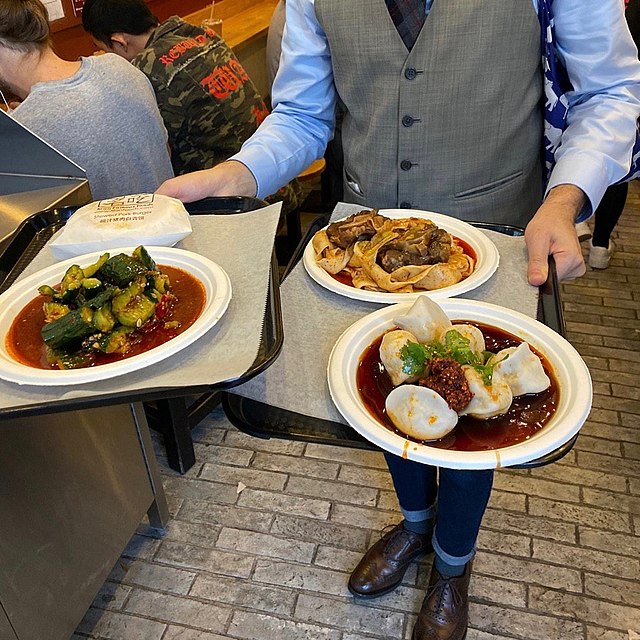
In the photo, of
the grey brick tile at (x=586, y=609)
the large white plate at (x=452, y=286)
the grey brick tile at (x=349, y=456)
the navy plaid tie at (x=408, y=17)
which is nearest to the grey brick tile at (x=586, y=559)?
the grey brick tile at (x=586, y=609)

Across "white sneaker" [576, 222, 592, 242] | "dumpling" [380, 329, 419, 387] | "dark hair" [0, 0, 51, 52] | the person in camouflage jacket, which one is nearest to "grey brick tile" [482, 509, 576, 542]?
"dumpling" [380, 329, 419, 387]

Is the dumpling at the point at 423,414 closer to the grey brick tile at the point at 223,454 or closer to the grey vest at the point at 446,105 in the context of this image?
the grey vest at the point at 446,105

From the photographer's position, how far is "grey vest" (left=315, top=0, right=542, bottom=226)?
1339 millimetres

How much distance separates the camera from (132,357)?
0.95 m

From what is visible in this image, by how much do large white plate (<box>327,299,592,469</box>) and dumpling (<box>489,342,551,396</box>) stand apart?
1.7 inches

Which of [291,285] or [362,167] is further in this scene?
[362,167]

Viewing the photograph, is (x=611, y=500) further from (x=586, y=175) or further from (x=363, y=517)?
(x=586, y=175)

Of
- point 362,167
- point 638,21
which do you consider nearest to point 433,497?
point 362,167

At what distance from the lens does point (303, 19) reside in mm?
1482

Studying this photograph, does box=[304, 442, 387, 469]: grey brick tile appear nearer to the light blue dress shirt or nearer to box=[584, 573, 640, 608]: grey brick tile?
box=[584, 573, 640, 608]: grey brick tile

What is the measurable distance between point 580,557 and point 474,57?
4.80 feet

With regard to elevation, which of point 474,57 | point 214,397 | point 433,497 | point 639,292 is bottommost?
point 639,292

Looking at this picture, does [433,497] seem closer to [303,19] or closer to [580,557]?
[580,557]

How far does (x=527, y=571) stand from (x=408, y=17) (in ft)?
5.08
